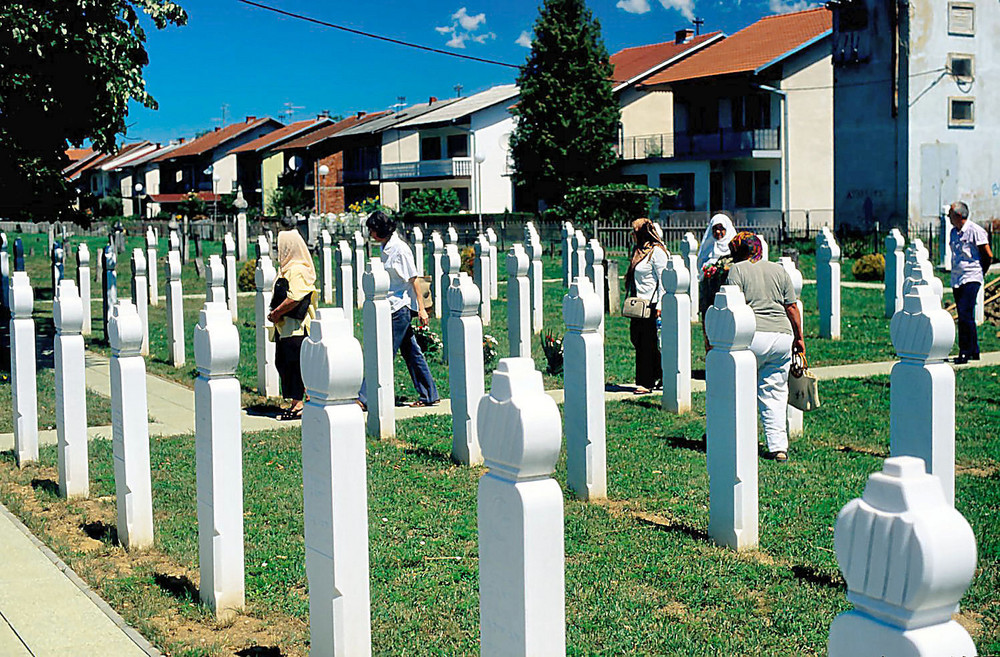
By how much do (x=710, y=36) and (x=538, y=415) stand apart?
2316 inches

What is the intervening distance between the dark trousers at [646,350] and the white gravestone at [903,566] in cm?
984

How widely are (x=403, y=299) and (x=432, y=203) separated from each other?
155ft

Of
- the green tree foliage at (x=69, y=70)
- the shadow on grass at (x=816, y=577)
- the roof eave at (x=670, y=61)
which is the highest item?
the roof eave at (x=670, y=61)

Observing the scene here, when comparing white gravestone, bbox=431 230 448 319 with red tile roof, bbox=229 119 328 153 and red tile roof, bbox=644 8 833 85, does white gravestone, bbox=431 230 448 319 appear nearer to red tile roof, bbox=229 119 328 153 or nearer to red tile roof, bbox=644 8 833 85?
red tile roof, bbox=644 8 833 85

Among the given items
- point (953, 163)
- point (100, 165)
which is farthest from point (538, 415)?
point (100, 165)

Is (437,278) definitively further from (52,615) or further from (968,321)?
(52,615)

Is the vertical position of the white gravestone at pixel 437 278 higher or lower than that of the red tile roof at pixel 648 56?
lower

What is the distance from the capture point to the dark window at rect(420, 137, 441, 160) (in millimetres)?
65144

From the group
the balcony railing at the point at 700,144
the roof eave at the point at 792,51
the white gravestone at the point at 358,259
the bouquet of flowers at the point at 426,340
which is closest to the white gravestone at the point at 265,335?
the bouquet of flowers at the point at 426,340

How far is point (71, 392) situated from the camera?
7668 millimetres

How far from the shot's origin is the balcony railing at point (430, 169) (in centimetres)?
6222

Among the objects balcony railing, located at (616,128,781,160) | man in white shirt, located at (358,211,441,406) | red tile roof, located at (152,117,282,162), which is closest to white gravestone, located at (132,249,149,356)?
man in white shirt, located at (358,211,441,406)

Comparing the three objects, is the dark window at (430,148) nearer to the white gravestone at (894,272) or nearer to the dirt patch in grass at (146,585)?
the white gravestone at (894,272)

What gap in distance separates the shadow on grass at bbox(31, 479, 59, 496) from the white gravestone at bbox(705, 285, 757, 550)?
4.58 m
